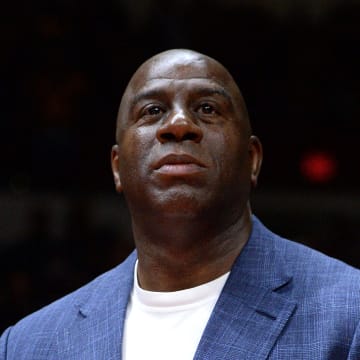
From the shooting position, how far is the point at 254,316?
2.38m

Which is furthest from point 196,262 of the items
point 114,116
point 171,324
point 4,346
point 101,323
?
point 114,116

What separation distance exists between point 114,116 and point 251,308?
3508 mm

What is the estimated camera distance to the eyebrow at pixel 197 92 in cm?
252

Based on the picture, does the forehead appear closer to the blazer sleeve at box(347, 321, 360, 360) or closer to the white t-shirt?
the white t-shirt

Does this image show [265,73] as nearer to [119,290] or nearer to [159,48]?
[159,48]

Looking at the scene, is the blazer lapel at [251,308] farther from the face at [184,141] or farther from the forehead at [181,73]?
the forehead at [181,73]

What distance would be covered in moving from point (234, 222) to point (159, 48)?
3.38 m

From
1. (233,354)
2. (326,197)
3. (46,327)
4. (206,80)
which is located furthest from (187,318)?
(326,197)

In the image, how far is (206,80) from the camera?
255 centimetres

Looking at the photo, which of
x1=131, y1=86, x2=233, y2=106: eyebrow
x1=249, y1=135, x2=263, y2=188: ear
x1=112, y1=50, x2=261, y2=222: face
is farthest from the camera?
x1=249, y1=135, x2=263, y2=188: ear

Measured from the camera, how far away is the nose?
2.42 metres

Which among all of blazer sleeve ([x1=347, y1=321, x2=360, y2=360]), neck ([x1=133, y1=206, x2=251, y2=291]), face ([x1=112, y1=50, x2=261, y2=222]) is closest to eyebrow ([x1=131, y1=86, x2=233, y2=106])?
face ([x1=112, y1=50, x2=261, y2=222])

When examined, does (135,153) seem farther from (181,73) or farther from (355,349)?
(355,349)

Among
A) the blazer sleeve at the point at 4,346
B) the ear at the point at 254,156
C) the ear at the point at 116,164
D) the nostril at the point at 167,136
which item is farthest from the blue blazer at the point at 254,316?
→ the nostril at the point at 167,136
